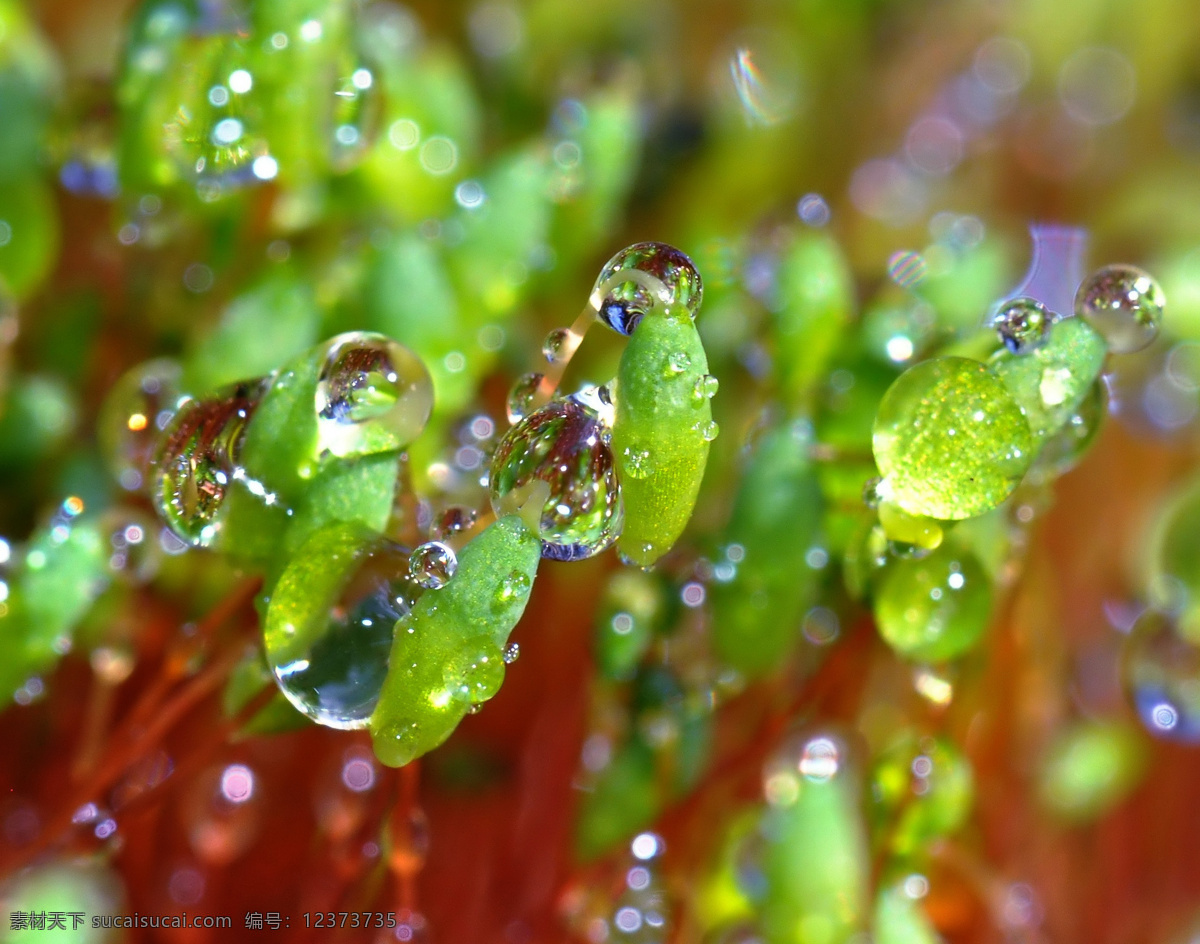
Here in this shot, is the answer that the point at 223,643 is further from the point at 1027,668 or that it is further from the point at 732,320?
the point at 1027,668

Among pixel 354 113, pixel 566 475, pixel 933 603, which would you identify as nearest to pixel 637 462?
pixel 566 475

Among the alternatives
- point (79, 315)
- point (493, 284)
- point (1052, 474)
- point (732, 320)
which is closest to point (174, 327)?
point (79, 315)

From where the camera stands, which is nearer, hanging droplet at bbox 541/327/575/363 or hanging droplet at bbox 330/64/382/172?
hanging droplet at bbox 541/327/575/363

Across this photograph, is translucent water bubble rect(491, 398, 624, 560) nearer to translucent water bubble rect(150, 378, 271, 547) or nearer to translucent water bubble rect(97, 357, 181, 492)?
translucent water bubble rect(150, 378, 271, 547)

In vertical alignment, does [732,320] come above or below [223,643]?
above

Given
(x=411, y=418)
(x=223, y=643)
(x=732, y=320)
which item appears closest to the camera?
(x=411, y=418)

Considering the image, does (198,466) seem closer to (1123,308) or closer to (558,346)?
(558,346)

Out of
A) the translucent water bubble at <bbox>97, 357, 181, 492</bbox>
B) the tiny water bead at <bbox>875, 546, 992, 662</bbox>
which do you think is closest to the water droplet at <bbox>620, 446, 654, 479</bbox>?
the tiny water bead at <bbox>875, 546, 992, 662</bbox>
